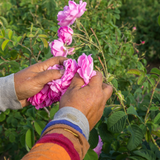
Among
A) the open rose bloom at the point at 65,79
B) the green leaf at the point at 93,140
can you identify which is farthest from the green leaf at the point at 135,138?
the open rose bloom at the point at 65,79

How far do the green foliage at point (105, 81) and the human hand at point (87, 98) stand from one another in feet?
0.75

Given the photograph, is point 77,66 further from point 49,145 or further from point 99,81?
point 49,145

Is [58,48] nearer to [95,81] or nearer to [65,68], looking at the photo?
[65,68]

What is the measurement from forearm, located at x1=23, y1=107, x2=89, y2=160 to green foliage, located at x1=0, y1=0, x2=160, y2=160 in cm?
42

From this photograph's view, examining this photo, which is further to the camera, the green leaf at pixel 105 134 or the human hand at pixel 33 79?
the green leaf at pixel 105 134

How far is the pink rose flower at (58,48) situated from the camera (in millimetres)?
1114

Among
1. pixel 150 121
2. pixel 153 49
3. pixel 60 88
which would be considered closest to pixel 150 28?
pixel 153 49

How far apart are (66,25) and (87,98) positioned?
2.13ft

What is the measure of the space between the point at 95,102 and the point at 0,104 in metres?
0.67

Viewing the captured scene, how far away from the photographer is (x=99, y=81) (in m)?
0.87

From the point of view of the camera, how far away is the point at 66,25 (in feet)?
3.88

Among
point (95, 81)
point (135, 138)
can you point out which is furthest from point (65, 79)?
point (135, 138)

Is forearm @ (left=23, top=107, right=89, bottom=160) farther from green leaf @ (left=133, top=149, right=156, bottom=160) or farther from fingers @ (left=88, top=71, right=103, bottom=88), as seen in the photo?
green leaf @ (left=133, top=149, right=156, bottom=160)

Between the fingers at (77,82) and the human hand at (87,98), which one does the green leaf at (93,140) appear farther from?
the fingers at (77,82)
